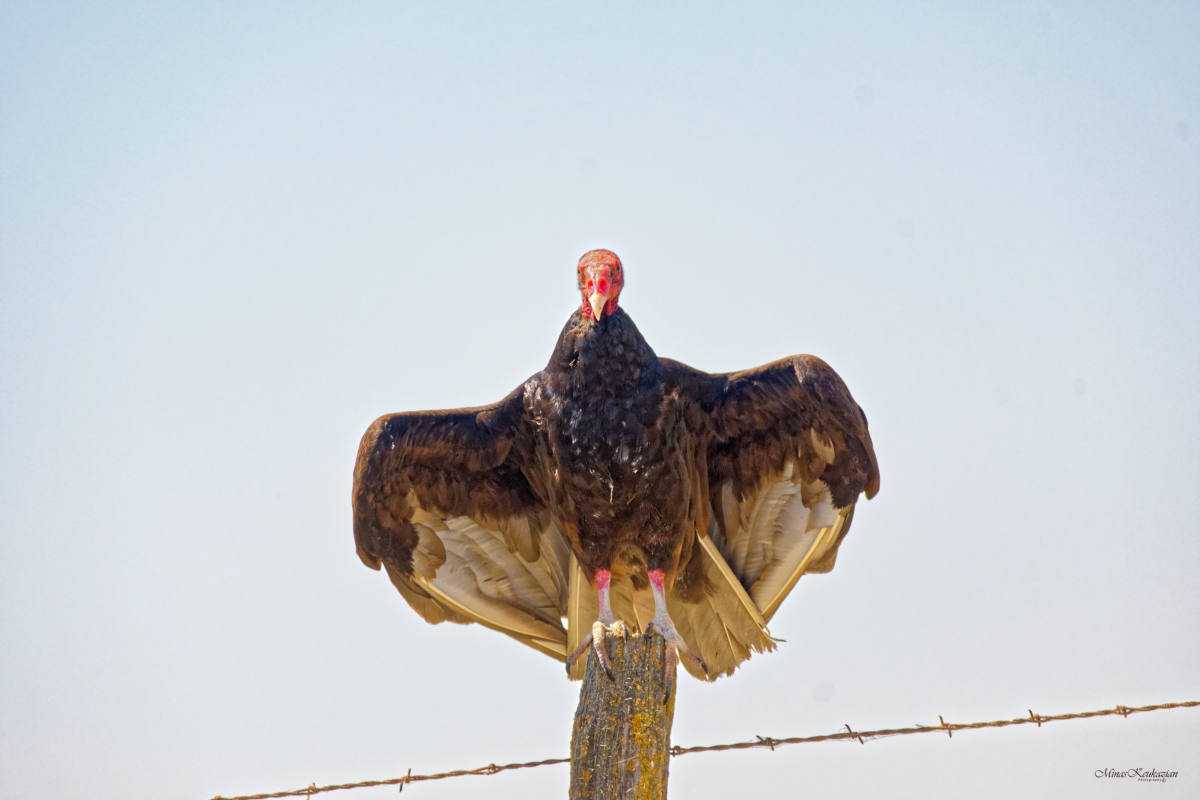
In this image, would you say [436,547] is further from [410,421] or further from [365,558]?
[410,421]

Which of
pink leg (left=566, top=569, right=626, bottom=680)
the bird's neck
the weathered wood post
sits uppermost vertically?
Result: the bird's neck

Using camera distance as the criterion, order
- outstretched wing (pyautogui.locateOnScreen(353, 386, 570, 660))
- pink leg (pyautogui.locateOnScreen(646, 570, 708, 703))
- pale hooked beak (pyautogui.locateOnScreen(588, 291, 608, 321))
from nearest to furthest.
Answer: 1. pink leg (pyautogui.locateOnScreen(646, 570, 708, 703))
2. pale hooked beak (pyautogui.locateOnScreen(588, 291, 608, 321))
3. outstretched wing (pyautogui.locateOnScreen(353, 386, 570, 660))

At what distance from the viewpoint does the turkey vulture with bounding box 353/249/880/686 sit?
3.95m

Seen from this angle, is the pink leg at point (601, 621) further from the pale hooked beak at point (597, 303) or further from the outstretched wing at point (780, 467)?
the pale hooked beak at point (597, 303)

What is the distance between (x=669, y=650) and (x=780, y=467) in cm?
125

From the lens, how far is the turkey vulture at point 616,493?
395 cm

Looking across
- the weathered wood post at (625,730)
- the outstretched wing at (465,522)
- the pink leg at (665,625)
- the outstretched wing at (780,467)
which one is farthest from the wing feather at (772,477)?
the weathered wood post at (625,730)

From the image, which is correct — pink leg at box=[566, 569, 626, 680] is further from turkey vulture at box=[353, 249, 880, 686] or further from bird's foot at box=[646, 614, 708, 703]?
bird's foot at box=[646, 614, 708, 703]

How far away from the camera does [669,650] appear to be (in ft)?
10.6

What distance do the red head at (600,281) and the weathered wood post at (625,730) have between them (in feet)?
4.95

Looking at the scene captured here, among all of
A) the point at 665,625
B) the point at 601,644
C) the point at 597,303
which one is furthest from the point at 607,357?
the point at 601,644

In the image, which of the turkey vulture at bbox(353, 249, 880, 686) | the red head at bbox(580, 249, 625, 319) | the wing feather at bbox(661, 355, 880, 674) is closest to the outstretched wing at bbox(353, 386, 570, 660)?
the turkey vulture at bbox(353, 249, 880, 686)

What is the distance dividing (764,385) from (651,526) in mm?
678

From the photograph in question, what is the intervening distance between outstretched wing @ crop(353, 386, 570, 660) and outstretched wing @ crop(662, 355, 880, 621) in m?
0.72
